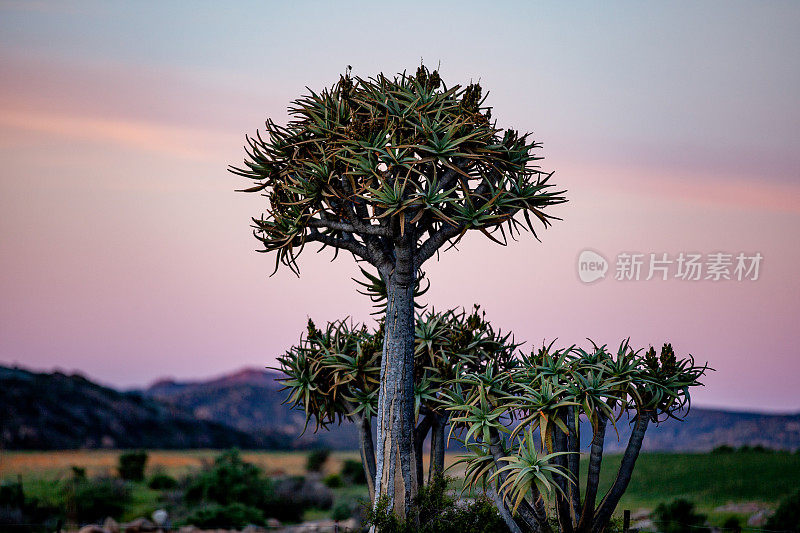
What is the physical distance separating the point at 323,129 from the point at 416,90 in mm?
1370

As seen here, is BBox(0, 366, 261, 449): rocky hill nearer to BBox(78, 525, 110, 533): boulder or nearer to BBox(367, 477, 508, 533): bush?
BBox(78, 525, 110, 533): boulder

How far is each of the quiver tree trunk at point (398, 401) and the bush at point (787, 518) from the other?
36.8 ft

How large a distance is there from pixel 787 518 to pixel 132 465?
17716mm

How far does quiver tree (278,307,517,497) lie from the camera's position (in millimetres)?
10883

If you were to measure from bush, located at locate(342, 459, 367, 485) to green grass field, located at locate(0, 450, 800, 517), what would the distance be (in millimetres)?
725

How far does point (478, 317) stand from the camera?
1144 centimetres

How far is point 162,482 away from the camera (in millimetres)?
22469

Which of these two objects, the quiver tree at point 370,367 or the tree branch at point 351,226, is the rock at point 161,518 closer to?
the quiver tree at point 370,367

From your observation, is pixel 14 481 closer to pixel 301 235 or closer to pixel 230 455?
pixel 230 455

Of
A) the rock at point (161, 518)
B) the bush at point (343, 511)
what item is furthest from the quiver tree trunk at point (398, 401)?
the bush at point (343, 511)

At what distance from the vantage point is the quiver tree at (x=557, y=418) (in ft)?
29.9

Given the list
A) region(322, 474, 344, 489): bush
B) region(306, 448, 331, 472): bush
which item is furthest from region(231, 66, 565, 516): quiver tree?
region(306, 448, 331, 472): bush

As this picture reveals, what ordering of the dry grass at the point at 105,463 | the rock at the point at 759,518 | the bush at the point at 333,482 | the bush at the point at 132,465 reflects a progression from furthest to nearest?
1. the bush at the point at 333,482
2. the bush at the point at 132,465
3. the dry grass at the point at 105,463
4. the rock at the point at 759,518

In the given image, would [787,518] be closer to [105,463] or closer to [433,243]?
[433,243]
